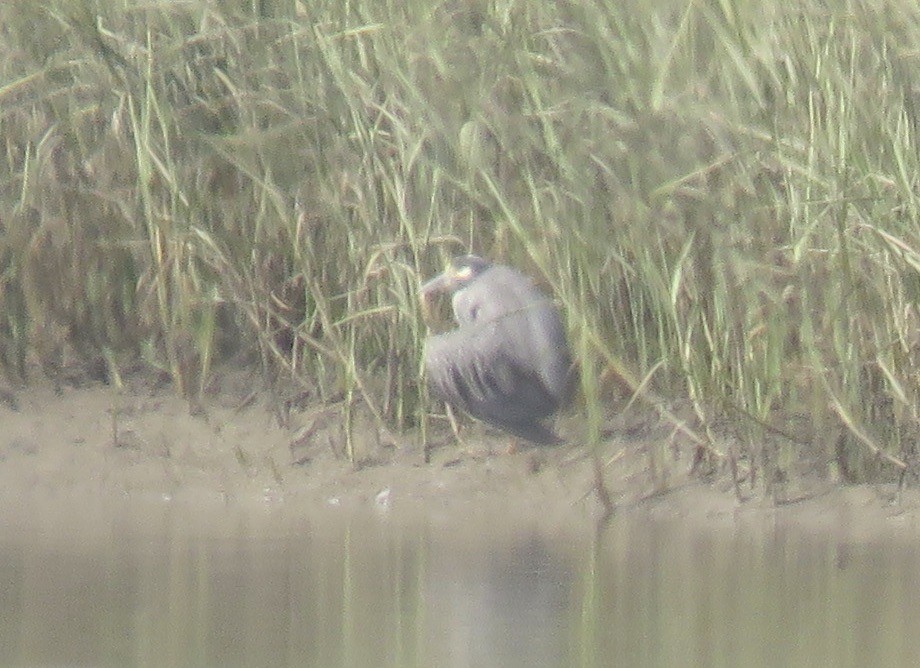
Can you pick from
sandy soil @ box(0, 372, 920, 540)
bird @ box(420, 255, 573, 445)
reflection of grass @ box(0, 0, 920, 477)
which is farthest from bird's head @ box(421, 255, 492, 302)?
sandy soil @ box(0, 372, 920, 540)

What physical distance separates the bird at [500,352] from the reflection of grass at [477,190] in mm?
89

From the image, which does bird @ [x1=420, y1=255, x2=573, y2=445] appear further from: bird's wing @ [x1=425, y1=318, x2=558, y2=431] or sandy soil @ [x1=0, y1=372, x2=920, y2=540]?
sandy soil @ [x1=0, y1=372, x2=920, y2=540]

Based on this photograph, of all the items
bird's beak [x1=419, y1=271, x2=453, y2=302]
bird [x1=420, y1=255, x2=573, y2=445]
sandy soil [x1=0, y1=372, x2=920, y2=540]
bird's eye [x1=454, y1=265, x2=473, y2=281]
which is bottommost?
sandy soil [x1=0, y1=372, x2=920, y2=540]

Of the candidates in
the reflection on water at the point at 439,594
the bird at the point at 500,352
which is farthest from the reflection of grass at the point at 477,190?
the reflection on water at the point at 439,594

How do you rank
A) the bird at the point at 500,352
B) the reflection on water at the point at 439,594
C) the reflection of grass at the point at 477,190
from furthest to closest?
the bird at the point at 500,352
the reflection of grass at the point at 477,190
the reflection on water at the point at 439,594

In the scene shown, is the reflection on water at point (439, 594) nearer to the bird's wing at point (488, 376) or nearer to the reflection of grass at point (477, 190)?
the bird's wing at point (488, 376)

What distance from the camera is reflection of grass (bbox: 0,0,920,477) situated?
5.13 metres

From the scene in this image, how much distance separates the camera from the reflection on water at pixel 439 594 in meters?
3.80

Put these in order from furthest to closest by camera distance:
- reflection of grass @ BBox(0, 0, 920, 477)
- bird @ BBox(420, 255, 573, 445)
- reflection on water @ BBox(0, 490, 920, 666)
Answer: bird @ BBox(420, 255, 573, 445) → reflection of grass @ BBox(0, 0, 920, 477) → reflection on water @ BBox(0, 490, 920, 666)

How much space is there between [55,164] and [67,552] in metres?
1.33

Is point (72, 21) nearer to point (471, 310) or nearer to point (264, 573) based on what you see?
point (471, 310)

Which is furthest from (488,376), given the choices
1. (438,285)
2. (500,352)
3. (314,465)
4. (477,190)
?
(314,465)

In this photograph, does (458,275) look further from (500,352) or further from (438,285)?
(500,352)

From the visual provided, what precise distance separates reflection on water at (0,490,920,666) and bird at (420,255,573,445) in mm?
303
